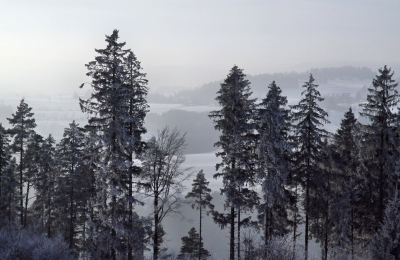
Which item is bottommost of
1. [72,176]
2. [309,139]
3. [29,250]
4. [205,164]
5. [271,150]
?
[205,164]

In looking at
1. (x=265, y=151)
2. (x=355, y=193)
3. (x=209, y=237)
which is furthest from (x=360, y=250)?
(x=209, y=237)

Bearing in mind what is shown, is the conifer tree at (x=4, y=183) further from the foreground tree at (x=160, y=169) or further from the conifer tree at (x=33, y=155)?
the foreground tree at (x=160, y=169)

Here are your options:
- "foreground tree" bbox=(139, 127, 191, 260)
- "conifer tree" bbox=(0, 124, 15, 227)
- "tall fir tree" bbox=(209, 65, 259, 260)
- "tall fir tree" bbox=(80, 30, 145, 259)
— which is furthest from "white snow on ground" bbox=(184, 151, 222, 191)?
"tall fir tree" bbox=(80, 30, 145, 259)

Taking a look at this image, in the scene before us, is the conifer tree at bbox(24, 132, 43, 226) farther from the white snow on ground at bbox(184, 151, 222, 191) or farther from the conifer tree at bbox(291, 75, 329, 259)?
the white snow on ground at bbox(184, 151, 222, 191)

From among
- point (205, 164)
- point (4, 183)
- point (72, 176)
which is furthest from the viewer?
point (205, 164)

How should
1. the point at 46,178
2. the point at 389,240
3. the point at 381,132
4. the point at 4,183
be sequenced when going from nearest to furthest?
the point at 389,240
the point at 381,132
the point at 4,183
the point at 46,178

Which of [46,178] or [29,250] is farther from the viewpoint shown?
[46,178]

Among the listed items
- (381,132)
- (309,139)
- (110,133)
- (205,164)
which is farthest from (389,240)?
(205,164)

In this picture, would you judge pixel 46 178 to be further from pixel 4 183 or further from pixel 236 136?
pixel 236 136

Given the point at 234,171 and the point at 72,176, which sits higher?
the point at 234,171

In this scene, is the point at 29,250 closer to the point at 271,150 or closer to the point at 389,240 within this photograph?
the point at 271,150

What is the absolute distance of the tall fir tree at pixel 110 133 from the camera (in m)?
17.2

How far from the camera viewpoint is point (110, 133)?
17.3 meters

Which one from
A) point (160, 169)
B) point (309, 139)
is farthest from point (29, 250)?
point (309, 139)
